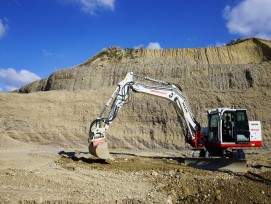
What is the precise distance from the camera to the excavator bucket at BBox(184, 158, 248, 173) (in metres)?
12.1

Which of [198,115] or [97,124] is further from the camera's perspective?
[198,115]

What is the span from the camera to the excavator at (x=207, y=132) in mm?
12414

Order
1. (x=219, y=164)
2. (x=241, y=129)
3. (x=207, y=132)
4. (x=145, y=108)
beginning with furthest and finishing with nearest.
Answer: (x=145, y=108) < (x=207, y=132) < (x=241, y=129) < (x=219, y=164)

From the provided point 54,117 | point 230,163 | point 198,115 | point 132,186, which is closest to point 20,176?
point 132,186

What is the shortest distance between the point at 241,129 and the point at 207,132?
5.74 ft

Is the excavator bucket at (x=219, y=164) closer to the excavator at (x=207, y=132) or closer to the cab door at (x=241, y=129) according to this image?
the excavator at (x=207, y=132)

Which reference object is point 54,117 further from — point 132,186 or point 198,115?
point 132,186

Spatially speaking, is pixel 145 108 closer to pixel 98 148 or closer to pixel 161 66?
pixel 161 66

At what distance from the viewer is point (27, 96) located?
77.5 ft

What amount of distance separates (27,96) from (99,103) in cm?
479

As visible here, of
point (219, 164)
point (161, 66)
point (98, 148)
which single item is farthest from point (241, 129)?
point (161, 66)

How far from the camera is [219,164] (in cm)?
1254

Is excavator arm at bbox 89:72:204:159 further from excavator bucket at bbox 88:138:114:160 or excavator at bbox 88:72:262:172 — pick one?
excavator bucket at bbox 88:138:114:160

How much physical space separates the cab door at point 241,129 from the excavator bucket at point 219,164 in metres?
0.87
